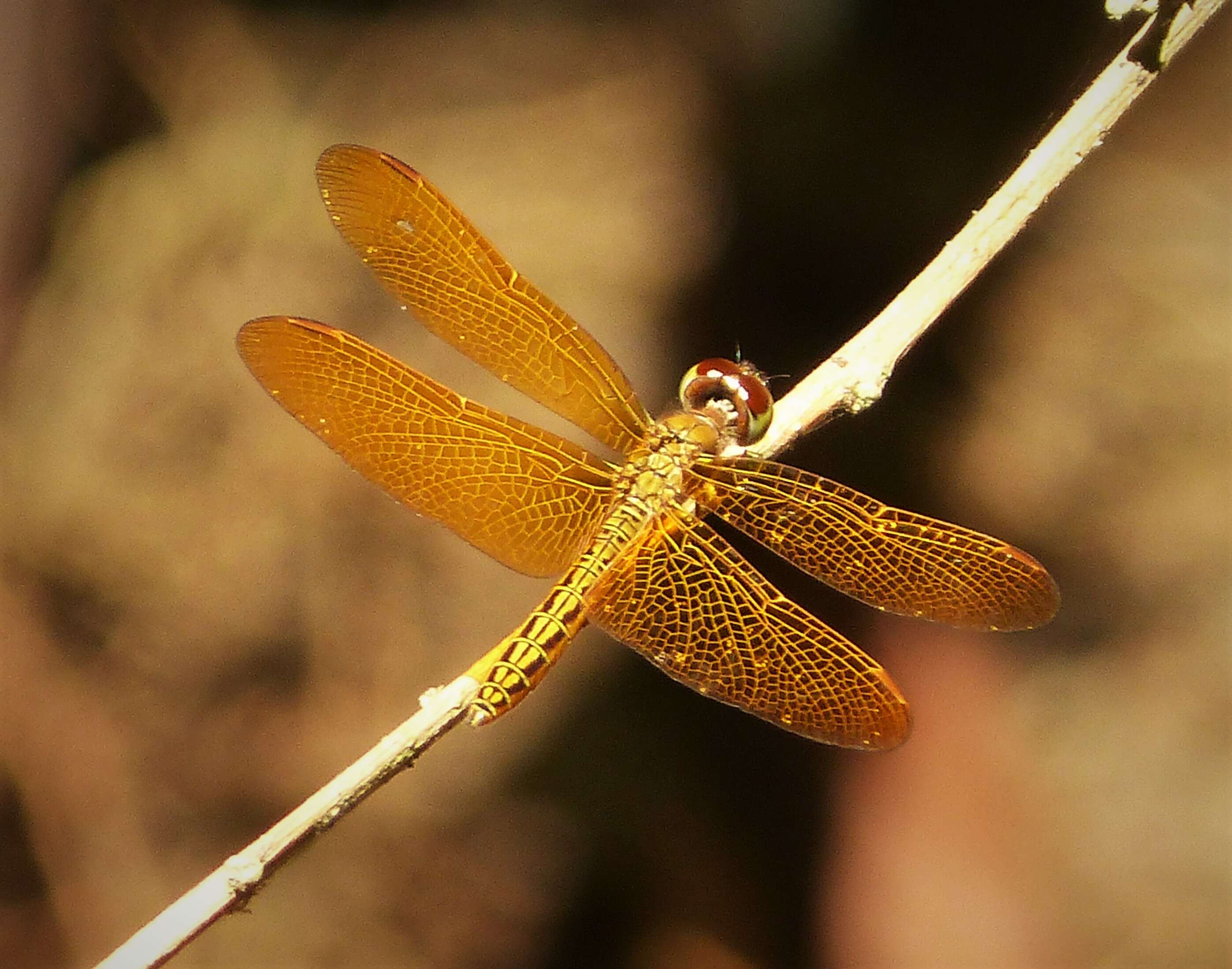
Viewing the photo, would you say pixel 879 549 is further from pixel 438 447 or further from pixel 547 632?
pixel 438 447

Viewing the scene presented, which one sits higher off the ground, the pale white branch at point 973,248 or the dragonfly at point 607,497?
the pale white branch at point 973,248

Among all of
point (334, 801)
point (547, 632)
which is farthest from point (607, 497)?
point (334, 801)

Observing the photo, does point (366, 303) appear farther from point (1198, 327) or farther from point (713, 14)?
point (1198, 327)

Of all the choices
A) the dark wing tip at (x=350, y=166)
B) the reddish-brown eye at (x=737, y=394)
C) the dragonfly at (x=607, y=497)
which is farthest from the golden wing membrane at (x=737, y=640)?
the dark wing tip at (x=350, y=166)

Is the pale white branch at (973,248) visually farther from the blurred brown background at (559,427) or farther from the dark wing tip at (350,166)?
the dark wing tip at (350,166)

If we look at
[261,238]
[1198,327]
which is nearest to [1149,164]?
[1198,327]

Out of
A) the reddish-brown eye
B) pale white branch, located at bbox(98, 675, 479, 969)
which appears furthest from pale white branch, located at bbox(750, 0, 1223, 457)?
pale white branch, located at bbox(98, 675, 479, 969)

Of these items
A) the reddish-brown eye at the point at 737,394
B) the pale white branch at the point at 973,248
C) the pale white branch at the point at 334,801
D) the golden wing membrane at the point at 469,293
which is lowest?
the pale white branch at the point at 334,801
